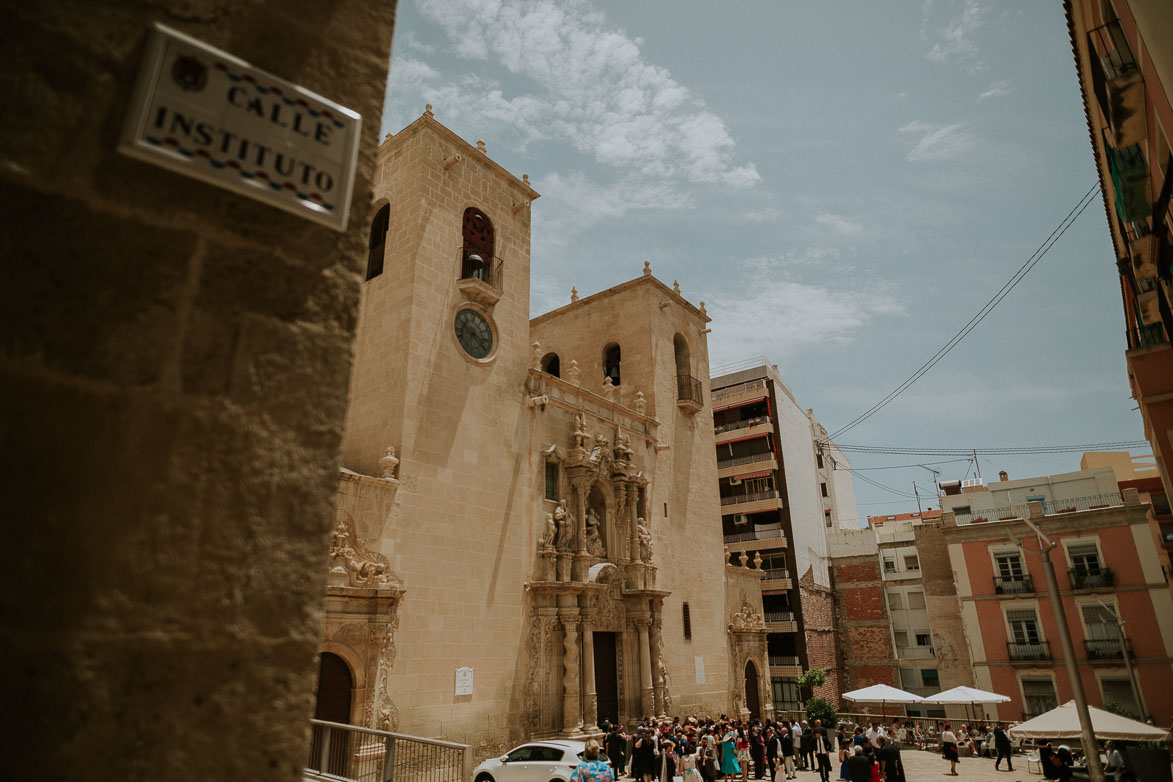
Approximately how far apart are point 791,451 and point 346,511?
30630 mm

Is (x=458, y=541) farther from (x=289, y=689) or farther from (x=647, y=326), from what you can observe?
(x=289, y=689)

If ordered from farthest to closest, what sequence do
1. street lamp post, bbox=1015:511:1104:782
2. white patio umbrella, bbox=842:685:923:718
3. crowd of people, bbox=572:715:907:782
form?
white patio umbrella, bbox=842:685:923:718 < crowd of people, bbox=572:715:907:782 < street lamp post, bbox=1015:511:1104:782

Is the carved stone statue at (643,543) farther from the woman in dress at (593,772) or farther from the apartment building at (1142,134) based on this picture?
the apartment building at (1142,134)

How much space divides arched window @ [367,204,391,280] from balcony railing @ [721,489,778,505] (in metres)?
25.8

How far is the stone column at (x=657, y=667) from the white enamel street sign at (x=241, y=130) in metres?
20.8

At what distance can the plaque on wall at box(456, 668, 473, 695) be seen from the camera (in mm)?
15219

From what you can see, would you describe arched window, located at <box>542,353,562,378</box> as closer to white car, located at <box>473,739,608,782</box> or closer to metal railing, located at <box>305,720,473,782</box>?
white car, located at <box>473,739,608,782</box>

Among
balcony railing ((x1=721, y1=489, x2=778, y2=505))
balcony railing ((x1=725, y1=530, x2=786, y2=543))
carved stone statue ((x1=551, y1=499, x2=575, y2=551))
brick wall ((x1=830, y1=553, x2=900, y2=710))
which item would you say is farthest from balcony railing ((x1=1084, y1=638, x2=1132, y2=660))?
carved stone statue ((x1=551, y1=499, x2=575, y2=551))

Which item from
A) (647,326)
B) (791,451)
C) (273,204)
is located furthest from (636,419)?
(273,204)

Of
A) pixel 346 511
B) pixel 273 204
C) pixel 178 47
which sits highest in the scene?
pixel 346 511

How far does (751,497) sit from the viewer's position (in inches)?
1475

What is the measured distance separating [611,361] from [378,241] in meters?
11.5

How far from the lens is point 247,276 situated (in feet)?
5.90

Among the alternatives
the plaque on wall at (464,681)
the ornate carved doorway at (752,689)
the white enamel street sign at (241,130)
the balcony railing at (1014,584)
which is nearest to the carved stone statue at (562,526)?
the plaque on wall at (464,681)
